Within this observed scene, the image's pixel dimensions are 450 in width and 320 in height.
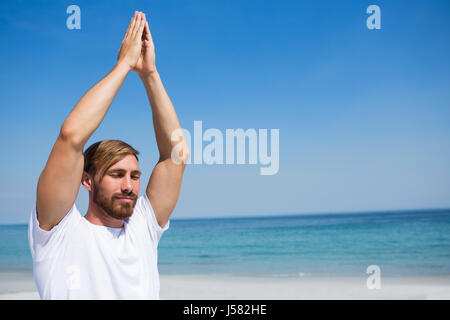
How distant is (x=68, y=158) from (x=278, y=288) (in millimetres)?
9037

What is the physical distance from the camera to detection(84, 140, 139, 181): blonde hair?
1979 mm

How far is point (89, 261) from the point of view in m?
1.77

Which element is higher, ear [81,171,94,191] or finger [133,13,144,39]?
finger [133,13,144,39]

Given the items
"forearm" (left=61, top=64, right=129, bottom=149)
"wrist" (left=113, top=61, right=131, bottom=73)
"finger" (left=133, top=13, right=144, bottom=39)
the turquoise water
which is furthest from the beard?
the turquoise water

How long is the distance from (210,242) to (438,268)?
469 inches

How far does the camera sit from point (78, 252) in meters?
1.77

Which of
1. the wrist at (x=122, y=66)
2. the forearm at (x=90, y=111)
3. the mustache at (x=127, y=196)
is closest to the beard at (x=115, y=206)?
the mustache at (x=127, y=196)

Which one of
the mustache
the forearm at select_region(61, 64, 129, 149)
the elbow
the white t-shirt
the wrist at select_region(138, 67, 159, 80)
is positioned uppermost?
the wrist at select_region(138, 67, 159, 80)

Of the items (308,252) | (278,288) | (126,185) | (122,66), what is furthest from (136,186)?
(308,252)

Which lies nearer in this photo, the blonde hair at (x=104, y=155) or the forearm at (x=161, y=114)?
the blonde hair at (x=104, y=155)

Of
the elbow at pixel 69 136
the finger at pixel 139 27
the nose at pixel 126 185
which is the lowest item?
the nose at pixel 126 185

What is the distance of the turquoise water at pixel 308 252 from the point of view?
46.5ft

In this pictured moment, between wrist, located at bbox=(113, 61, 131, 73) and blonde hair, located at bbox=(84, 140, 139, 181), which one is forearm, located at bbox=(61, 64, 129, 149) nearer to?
wrist, located at bbox=(113, 61, 131, 73)

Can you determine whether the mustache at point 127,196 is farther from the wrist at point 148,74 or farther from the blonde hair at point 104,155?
the wrist at point 148,74
